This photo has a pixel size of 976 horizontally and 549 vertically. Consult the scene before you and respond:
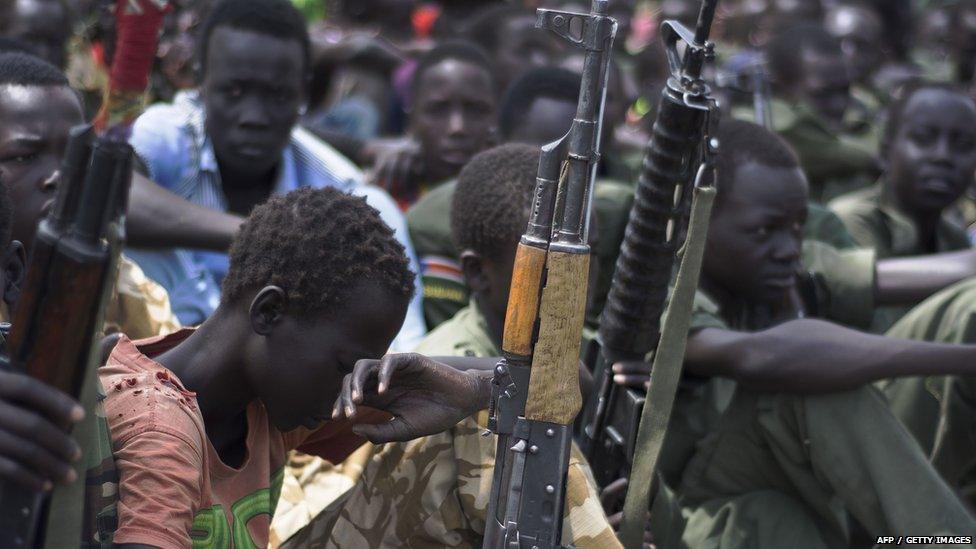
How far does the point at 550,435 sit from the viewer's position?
2.57 metres

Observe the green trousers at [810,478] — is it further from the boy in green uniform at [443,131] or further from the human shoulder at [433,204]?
the boy in green uniform at [443,131]

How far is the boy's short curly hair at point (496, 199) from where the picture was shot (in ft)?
11.5

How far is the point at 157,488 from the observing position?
7.57 feet

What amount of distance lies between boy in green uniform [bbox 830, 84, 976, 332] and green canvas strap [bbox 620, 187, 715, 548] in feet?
9.49

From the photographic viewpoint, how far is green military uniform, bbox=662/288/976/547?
11.2ft

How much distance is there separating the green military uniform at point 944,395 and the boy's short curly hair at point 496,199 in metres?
1.55

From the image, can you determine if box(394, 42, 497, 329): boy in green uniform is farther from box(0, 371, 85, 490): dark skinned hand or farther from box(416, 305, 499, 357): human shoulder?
box(0, 371, 85, 490): dark skinned hand

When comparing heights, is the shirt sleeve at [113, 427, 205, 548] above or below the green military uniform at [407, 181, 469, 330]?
above

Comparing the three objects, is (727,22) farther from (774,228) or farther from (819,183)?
(774,228)

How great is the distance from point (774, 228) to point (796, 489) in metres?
0.75

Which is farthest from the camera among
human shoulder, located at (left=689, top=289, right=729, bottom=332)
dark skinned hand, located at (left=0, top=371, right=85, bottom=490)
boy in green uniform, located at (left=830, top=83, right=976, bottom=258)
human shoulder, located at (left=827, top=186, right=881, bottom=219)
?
human shoulder, located at (left=827, top=186, right=881, bottom=219)

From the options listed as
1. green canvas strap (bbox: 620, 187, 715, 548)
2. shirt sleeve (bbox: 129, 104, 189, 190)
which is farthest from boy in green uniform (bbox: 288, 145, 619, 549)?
shirt sleeve (bbox: 129, 104, 189, 190)

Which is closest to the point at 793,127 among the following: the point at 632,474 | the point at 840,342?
the point at 840,342

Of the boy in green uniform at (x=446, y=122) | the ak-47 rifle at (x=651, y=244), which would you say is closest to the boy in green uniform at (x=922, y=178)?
the boy in green uniform at (x=446, y=122)
